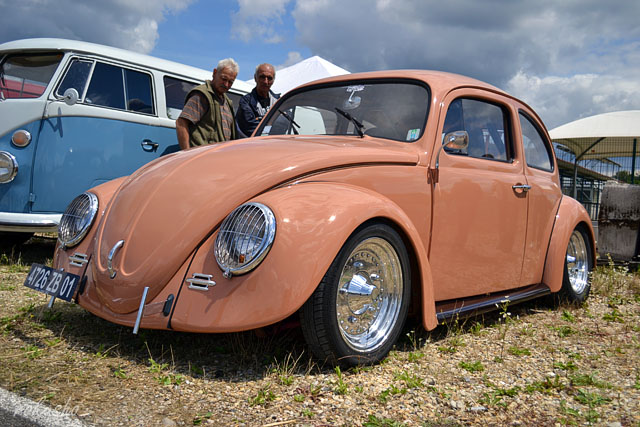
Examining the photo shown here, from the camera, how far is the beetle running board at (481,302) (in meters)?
3.23

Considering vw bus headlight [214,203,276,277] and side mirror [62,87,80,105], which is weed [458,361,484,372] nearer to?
vw bus headlight [214,203,276,277]

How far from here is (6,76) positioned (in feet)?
18.1

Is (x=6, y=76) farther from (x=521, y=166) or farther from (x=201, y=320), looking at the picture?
(x=521, y=166)

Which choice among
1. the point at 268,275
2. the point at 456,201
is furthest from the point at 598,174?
the point at 268,275

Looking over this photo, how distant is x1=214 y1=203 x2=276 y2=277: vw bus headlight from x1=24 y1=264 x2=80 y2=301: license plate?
91 centimetres

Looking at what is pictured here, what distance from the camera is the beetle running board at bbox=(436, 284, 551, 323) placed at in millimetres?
3227

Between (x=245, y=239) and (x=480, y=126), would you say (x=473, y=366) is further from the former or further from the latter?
(x=480, y=126)

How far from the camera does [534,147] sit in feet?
14.4

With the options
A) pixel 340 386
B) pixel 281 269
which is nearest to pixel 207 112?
pixel 281 269

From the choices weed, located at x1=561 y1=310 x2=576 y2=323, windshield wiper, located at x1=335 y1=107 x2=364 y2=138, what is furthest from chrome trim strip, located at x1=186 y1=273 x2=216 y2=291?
weed, located at x1=561 y1=310 x2=576 y2=323

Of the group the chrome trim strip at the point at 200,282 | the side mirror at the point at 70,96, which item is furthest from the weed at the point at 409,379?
the side mirror at the point at 70,96

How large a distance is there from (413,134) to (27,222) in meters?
3.71

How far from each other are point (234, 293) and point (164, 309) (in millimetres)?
353

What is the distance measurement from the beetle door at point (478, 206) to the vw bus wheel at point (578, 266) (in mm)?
884
